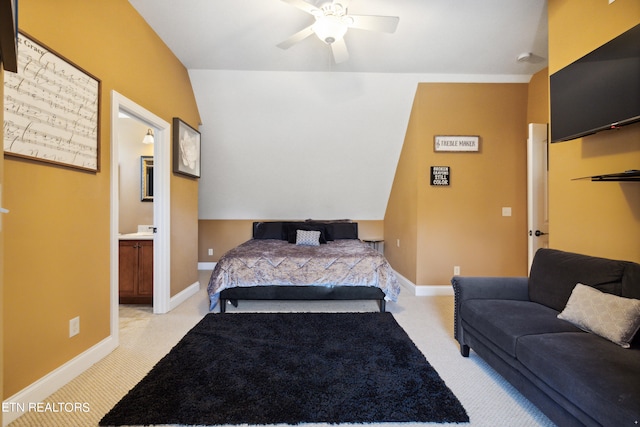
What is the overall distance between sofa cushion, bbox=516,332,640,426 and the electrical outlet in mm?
2829

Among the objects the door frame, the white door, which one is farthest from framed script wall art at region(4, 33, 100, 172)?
the white door

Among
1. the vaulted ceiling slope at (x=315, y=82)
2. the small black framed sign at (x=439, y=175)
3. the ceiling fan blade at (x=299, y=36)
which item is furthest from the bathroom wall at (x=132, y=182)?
the small black framed sign at (x=439, y=175)

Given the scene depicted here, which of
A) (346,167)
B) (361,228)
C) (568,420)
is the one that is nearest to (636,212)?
(568,420)

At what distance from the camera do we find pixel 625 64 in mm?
1779

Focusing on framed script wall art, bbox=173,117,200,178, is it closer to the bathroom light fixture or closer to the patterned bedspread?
the bathroom light fixture

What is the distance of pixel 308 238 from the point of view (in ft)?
13.7

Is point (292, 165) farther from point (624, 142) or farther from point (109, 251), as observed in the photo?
point (624, 142)

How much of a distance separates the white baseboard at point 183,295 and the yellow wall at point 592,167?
390 centimetres

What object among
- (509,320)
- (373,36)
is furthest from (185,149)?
(509,320)

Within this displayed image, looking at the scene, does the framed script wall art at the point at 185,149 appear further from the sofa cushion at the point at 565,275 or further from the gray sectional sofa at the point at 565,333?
the sofa cushion at the point at 565,275

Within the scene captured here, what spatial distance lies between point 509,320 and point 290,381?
1.47m

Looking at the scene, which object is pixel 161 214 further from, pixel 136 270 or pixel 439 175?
pixel 439 175

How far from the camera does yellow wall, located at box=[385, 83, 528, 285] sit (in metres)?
3.86

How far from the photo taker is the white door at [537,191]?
2994 mm
